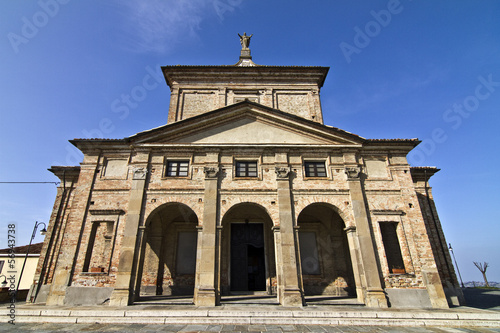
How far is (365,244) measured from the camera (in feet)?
37.1

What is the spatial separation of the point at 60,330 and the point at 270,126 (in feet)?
38.4

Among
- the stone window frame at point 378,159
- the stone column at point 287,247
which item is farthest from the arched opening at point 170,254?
the stone window frame at point 378,159

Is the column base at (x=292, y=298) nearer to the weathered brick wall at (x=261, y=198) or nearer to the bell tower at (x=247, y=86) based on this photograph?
the weathered brick wall at (x=261, y=198)

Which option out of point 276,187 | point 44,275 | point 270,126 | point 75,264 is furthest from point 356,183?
point 44,275

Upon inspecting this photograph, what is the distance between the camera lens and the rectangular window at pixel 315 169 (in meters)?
12.9

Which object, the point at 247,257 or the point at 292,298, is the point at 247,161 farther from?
the point at 292,298

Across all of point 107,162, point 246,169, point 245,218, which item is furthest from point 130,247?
point 246,169

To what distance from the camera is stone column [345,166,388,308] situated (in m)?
10.4

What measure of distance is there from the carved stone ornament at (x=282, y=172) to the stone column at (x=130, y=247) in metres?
6.67

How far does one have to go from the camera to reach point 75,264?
1120 centimetres

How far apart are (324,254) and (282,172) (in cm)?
568

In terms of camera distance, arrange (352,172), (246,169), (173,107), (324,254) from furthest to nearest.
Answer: (173,107) → (324,254) → (246,169) → (352,172)

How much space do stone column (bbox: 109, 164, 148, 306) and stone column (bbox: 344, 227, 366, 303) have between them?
9850 millimetres

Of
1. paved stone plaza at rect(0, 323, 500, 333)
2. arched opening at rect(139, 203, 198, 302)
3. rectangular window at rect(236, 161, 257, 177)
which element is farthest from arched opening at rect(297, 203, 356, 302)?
arched opening at rect(139, 203, 198, 302)
